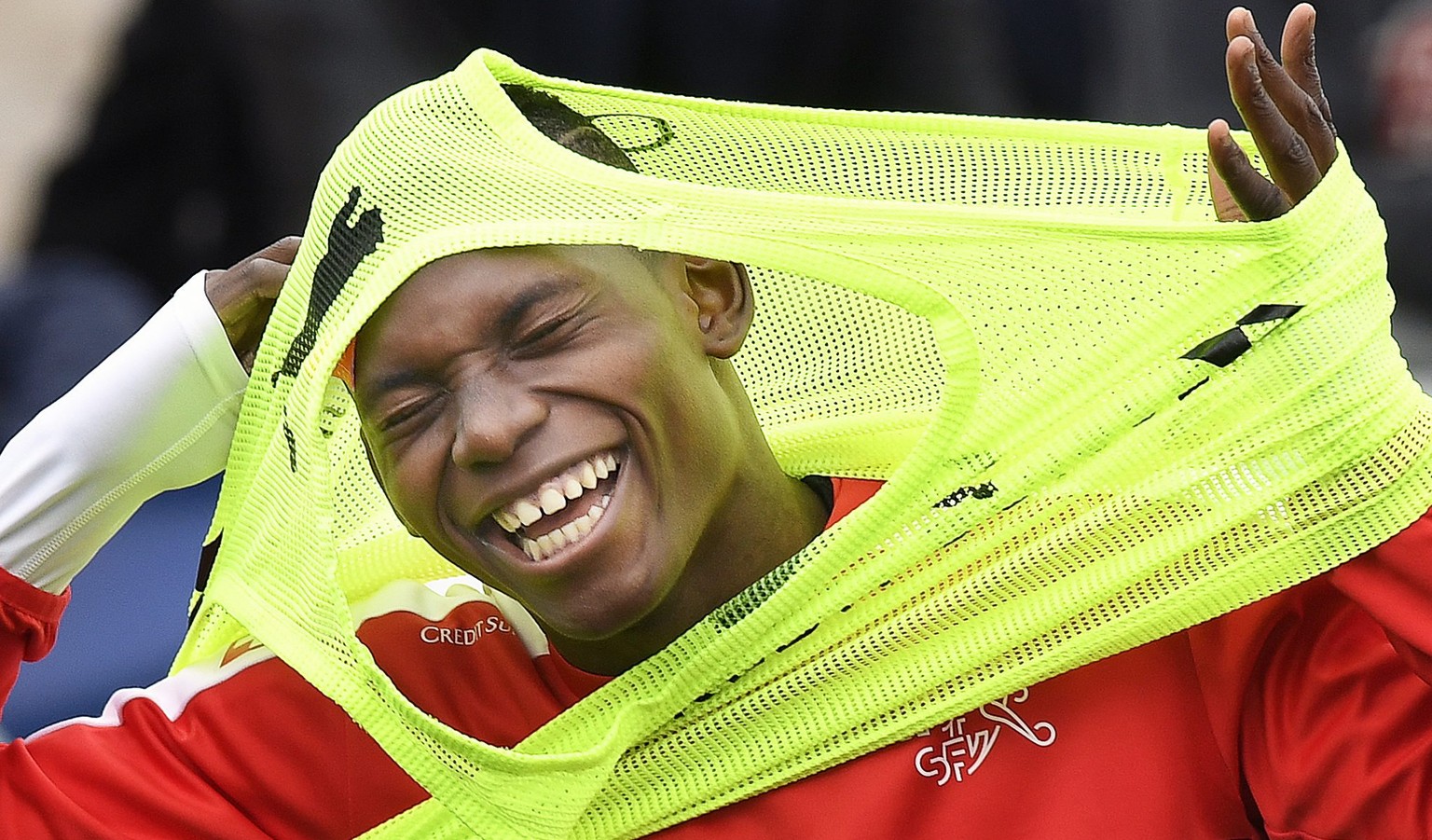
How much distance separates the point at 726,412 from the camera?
4.58 feet

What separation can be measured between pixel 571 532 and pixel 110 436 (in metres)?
0.49

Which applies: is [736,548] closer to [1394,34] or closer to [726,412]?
[726,412]

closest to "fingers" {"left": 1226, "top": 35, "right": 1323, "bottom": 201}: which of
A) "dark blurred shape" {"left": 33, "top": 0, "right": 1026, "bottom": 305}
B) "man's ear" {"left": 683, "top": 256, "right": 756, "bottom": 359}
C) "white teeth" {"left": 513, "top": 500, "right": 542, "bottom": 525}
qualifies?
"man's ear" {"left": 683, "top": 256, "right": 756, "bottom": 359}

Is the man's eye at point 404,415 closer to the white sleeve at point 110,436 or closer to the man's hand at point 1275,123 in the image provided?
the white sleeve at point 110,436

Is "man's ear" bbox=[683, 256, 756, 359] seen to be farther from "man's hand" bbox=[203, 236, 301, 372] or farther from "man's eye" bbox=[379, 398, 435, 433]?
"man's hand" bbox=[203, 236, 301, 372]

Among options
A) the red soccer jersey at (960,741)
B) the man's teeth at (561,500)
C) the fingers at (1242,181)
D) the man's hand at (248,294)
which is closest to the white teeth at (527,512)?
the man's teeth at (561,500)

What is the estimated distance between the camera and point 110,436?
157cm

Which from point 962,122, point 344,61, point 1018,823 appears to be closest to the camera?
point 1018,823

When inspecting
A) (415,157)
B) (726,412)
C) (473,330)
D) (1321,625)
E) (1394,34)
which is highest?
(415,157)

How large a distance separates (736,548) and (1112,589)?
0.31 m

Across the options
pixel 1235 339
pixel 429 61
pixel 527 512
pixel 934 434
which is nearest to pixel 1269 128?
pixel 1235 339

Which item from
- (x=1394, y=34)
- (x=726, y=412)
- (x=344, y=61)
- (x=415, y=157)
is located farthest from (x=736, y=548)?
(x=1394, y=34)

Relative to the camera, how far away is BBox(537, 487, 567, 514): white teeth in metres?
1.31

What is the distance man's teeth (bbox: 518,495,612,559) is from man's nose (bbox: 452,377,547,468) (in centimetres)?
7
